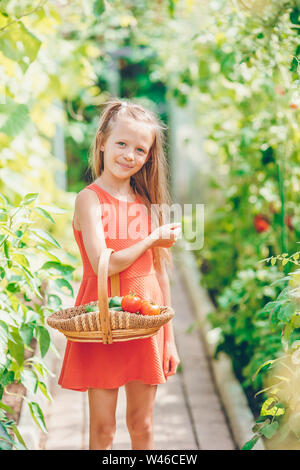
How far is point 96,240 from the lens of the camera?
1.92m

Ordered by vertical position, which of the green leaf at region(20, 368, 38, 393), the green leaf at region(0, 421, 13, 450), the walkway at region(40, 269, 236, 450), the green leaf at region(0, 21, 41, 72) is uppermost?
the green leaf at region(0, 21, 41, 72)

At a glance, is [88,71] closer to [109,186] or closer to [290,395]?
[109,186]

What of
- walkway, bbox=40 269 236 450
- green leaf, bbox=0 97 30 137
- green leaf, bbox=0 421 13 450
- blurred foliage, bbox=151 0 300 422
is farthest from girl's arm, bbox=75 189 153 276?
walkway, bbox=40 269 236 450

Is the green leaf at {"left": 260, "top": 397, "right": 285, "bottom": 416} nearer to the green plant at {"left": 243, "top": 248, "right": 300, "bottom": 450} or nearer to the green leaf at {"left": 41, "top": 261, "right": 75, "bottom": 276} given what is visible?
the green plant at {"left": 243, "top": 248, "right": 300, "bottom": 450}

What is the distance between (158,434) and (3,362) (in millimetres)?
1311

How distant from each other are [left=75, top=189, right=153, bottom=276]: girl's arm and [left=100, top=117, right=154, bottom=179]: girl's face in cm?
13

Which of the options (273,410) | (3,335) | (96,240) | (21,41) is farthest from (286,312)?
(21,41)

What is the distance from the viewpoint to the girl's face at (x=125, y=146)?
201cm

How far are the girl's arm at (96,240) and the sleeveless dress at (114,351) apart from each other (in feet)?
0.14

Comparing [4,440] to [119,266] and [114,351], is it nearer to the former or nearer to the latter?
[114,351]

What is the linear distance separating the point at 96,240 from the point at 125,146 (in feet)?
1.16

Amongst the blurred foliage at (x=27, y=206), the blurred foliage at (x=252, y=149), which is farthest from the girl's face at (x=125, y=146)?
the blurred foliage at (x=252, y=149)

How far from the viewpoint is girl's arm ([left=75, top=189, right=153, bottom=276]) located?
1.90 meters

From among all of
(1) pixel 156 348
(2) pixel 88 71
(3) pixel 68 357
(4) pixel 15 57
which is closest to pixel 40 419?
(3) pixel 68 357
